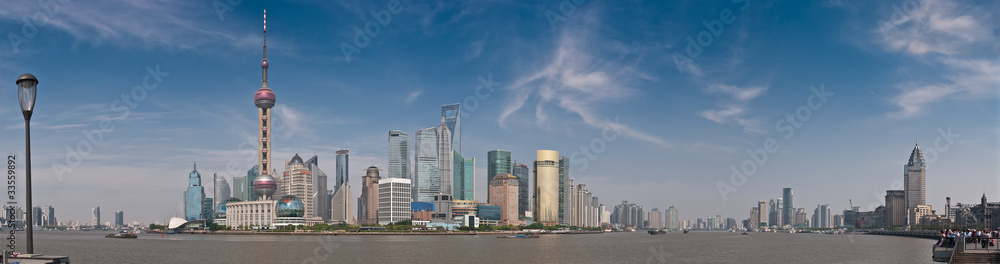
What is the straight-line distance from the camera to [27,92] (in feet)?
80.0

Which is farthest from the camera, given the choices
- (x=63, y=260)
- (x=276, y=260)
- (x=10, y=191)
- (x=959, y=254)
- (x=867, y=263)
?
(x=276, y=260)

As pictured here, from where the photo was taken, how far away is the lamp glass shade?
24297 mm

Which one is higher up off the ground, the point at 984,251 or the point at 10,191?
the point at 10,191

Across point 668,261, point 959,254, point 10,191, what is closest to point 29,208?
point 10,191

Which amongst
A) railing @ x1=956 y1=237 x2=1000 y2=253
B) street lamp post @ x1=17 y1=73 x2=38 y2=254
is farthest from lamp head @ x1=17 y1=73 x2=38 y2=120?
railing @ x1=956 y1=237 x2=1000 y2=253

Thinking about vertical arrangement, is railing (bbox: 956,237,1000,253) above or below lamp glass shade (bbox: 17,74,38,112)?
below

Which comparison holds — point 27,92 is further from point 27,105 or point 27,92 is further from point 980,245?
point 980,245

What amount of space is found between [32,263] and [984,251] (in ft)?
220

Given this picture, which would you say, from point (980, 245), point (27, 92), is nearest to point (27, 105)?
point (27, 92)

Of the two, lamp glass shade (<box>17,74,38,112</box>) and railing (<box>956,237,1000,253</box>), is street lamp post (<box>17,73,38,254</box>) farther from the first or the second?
railing (<box>956,237,1000,253</box>)

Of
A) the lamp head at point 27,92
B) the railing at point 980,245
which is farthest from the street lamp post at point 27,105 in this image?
the railing at point 980,245

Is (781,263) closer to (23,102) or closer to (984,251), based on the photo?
(984,251)

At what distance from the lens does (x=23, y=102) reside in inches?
962

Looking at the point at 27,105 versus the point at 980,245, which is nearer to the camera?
the point at 27,105
